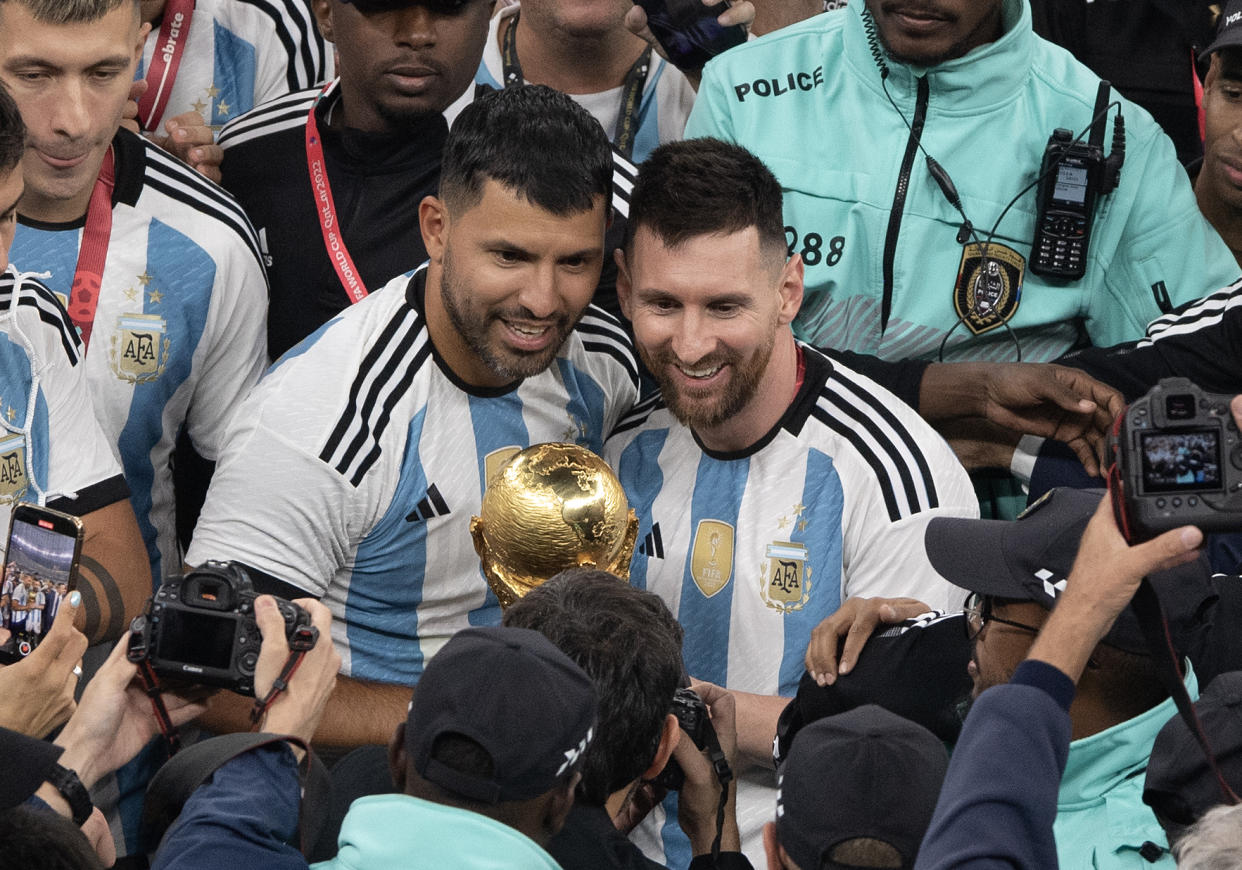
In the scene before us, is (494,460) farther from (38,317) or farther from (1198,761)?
(1198,761)

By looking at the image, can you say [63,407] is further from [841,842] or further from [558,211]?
[841,842]

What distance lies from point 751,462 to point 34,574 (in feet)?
4.98

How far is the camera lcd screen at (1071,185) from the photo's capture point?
414 centimetres

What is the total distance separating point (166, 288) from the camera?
393 centimetres

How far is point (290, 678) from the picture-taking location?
2748 millimetres

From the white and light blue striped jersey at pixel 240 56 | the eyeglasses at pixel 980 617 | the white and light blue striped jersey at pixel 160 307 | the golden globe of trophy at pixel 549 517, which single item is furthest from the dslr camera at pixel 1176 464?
the white and light blue striped jersey at pixel 240 56

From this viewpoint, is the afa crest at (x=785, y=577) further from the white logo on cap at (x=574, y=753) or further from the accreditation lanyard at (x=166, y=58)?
the accreditation lanyard at (x=166, y=58)

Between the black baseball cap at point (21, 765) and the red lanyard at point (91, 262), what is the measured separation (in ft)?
6.04

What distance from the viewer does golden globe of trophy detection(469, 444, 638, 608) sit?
325 centimetres

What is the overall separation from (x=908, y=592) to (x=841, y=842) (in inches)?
54.6

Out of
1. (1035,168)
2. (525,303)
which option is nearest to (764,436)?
(525,303)

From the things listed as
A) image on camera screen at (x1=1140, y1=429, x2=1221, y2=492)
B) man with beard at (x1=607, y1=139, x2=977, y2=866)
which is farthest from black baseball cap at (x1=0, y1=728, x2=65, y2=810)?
man with beard at (x1=607, y1=139, x2=977, y2=866)

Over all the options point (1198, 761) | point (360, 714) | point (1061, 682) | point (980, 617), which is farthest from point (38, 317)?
point (1198, 761)

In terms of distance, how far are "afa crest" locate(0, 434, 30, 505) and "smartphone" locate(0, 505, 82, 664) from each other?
0.41 meters
